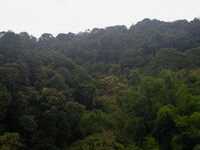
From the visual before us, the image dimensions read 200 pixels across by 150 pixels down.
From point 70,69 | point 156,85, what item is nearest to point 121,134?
point 156,85

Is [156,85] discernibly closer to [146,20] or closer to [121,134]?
[121,134]

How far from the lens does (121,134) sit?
1828cm

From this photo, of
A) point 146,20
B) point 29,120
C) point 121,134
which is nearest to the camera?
point 29,120

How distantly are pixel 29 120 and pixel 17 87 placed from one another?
5102mm

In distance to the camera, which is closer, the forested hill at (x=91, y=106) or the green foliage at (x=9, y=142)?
the green foliage at (x=9, y=142)

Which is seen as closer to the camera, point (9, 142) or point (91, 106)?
point (9, 142)

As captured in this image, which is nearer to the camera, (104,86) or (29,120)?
(29,120)

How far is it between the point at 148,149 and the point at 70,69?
64.5ft

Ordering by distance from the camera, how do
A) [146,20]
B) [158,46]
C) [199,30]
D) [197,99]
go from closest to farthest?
[197,99]
[158,46]
[199,30]
[146,20]

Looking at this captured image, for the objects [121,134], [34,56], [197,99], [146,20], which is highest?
[146,20]

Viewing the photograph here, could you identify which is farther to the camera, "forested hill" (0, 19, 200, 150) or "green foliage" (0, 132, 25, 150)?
"forested hill" (0, 19, 200, 150)

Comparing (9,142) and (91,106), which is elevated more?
(9,142)

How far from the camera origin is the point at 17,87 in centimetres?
2030

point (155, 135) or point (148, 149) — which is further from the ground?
point (148, 149)
